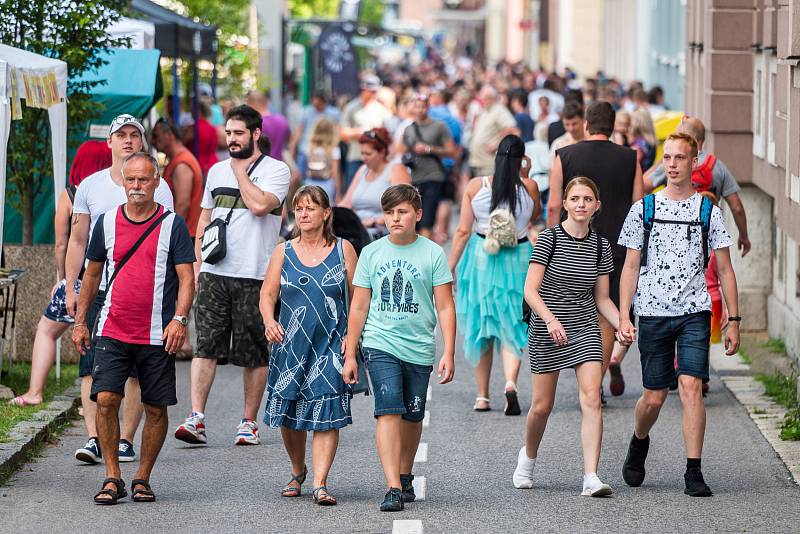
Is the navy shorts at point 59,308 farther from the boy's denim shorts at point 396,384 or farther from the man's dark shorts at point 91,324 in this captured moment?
the boy's denim shorts at point 396,384

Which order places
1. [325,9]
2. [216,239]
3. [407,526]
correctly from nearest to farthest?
[407,526]
[216,239]
[325,9]

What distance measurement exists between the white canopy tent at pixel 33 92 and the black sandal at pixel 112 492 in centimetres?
215

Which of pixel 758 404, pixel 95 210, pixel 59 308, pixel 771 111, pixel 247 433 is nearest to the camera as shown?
pixel 95 210

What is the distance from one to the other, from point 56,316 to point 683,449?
3862 millimetres

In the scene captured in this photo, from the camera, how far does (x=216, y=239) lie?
9.27m

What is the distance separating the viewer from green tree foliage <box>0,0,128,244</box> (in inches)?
456

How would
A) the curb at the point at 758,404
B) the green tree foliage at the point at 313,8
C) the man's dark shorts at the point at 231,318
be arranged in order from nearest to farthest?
the curb at the point at 758,404, the man's dark shorts at the point at 231,318, the green tree foliage at the point at 313,8

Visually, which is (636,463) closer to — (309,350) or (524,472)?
(524,472)

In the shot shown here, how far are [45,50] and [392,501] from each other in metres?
5.55

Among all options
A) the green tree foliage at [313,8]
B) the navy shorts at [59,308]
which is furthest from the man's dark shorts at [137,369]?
the green tree foliage at [313,8]

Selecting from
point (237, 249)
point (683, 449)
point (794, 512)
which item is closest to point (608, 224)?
point (683, 449)

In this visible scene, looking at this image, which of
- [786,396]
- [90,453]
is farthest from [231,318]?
[786,396]

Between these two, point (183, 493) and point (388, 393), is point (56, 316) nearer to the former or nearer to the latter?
point (183, 493)

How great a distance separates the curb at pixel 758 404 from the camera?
8.93 m
